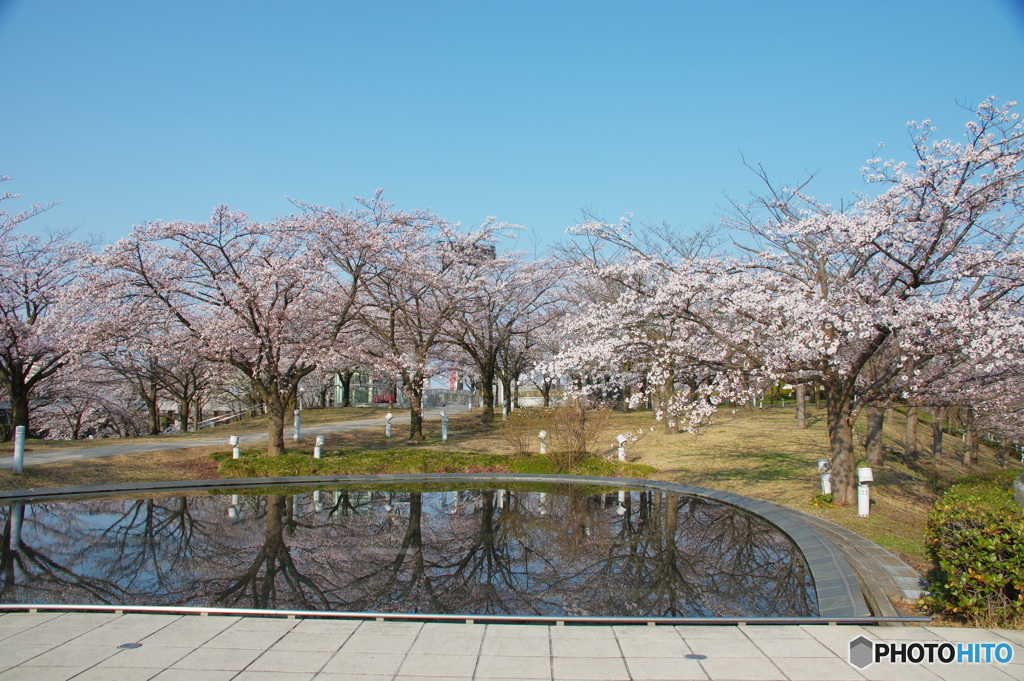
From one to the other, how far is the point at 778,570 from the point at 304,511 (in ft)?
26.4

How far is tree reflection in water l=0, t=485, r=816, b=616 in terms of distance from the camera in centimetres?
684

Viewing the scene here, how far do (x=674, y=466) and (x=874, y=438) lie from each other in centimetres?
545

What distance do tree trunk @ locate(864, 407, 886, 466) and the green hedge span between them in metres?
11.5

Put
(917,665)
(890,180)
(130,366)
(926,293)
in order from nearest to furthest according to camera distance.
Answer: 1. (917,665)
2. (890,180)
3. (926,293)
4. (130,366)

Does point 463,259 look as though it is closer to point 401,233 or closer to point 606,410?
point 401,233

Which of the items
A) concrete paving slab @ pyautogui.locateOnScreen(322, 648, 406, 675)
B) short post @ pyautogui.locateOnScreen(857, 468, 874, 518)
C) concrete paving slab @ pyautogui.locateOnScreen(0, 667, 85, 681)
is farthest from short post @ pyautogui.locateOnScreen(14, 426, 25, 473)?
short post @ pyautogui.locateOnScreen(857, 468, 874, 518)

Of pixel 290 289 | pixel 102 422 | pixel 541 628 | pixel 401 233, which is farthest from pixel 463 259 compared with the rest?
pixel 102 422

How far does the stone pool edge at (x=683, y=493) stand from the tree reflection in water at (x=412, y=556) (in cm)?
23

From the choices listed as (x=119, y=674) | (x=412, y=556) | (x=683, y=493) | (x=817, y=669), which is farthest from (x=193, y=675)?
(x=683, y=493)

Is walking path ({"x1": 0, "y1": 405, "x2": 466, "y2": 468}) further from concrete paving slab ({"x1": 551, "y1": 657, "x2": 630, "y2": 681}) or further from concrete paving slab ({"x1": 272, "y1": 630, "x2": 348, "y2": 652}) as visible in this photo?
concrete paving slab ({"x1": 551, "y1": 657, "x2": 630, "y2": 681})

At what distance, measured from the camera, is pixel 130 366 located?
30062 millimetres

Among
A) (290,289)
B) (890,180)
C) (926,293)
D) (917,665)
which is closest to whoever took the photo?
(917,665)

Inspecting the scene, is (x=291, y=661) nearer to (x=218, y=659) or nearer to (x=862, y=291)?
(x=218, y=659)

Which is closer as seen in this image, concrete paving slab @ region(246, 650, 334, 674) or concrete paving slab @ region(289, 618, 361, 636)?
concrete paving slab @ region(246, 650, 334, 674)
